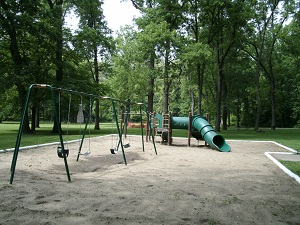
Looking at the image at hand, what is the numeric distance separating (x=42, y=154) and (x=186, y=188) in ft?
18.3

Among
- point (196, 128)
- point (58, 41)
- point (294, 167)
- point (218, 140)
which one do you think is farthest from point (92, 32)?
point (294, 167)

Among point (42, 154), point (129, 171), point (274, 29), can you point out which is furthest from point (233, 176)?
point (274, 29)

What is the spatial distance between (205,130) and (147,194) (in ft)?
25.7

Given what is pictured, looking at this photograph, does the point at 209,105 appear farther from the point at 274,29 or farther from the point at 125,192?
the point at 125,192

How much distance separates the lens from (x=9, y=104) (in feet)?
80.8

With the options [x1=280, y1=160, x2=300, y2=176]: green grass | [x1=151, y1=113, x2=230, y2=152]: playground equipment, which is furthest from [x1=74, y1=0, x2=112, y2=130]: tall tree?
[x1=280, y1=160, x2=300, y2=176]: green grass

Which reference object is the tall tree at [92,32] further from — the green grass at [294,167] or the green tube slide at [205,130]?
the green grass at [294,167]

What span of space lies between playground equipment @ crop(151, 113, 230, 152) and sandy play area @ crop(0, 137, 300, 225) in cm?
400

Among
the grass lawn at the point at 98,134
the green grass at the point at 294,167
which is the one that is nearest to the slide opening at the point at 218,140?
the grass lawn at the point at 98,134

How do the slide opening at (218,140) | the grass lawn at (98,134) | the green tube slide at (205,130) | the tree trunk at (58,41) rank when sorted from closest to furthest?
the green tube slide at (205,130)
the grass lawn at (98,134)
the slide opening at (218,140)
the tree trunk at (58,41)

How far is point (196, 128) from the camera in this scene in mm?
12703

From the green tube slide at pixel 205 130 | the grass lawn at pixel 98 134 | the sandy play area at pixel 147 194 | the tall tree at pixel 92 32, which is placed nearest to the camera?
the sandy play area at pixel 147 194

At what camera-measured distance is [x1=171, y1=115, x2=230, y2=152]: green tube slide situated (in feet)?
37.9

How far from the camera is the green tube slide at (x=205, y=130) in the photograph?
1155cm
